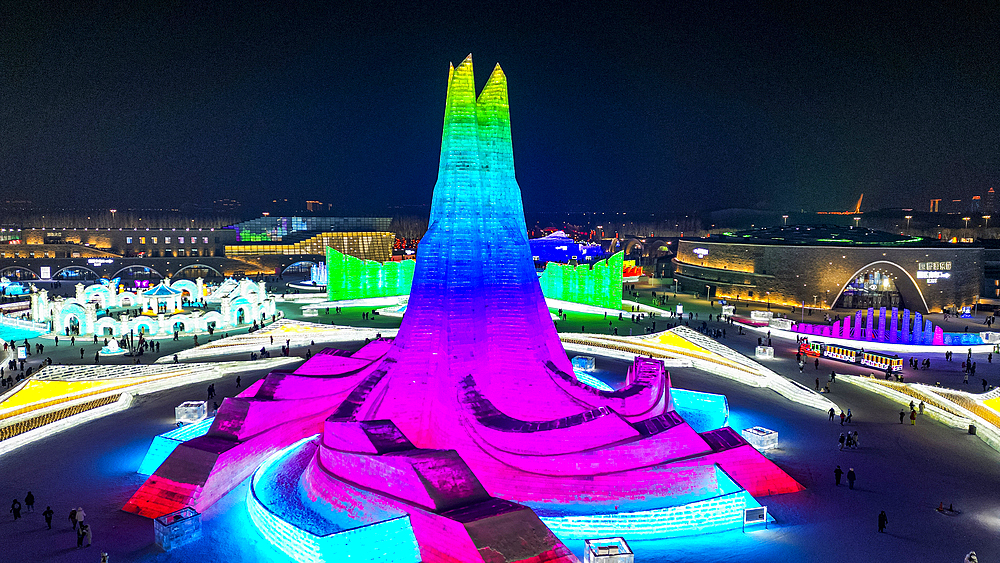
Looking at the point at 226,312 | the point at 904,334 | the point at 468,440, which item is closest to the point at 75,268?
the point at 226,312

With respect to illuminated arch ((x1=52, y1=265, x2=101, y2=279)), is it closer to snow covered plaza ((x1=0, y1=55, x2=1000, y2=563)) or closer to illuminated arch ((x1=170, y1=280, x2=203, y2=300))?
illuminated arch ((x1=170, y1=280, x2=203, y2=300))

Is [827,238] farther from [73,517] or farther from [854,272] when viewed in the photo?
[73,517]

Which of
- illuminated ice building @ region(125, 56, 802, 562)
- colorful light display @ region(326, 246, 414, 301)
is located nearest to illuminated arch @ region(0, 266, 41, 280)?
colorful light display @ region(326, 246, 414, 301)

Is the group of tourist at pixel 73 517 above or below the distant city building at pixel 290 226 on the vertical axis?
below

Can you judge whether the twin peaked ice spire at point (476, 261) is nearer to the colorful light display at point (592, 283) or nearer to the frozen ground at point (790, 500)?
the frozen ground at point (790, 500)

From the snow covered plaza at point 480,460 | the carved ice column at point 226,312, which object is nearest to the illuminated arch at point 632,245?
the carved ice column at point 226,312

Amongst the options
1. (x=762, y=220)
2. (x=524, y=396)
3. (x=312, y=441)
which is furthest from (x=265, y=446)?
(x=762, y=220)
